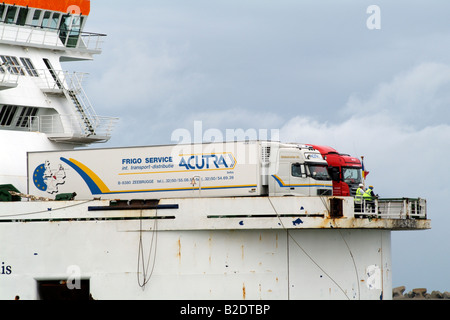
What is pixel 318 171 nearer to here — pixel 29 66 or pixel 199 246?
pixel 199 246

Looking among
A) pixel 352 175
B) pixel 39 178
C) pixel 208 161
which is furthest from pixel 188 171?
pixel 352 175

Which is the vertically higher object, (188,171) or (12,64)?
(12,64)

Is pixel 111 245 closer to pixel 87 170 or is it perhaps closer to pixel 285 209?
pixel 87 170

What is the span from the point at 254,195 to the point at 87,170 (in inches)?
238

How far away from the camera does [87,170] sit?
1167 inches

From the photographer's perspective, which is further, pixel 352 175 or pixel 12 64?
→ pixel 352 175

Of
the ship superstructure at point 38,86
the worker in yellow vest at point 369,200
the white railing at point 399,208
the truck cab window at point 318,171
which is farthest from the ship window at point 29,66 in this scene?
the white railing at point 399,208

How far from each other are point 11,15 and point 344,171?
1439cm

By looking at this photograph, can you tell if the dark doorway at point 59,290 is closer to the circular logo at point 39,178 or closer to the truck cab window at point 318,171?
the circular logo at point 39,178

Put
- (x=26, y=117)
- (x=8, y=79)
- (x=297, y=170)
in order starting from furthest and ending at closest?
(x=26, y=117) < (x=8, y=79) < (x=297, y=170)

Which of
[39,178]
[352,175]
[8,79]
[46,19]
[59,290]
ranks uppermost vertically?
[46,19]

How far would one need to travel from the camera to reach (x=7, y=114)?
33.3 meters

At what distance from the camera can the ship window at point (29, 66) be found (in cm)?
3416
